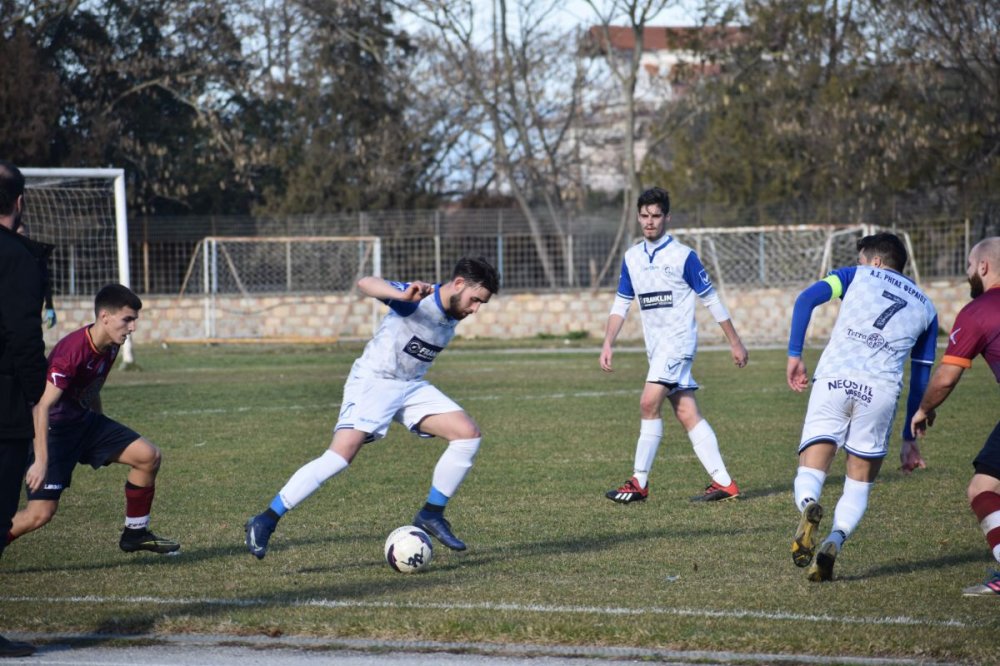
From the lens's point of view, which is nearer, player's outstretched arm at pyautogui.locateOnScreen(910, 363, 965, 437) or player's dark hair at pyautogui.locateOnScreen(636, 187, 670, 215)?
player's outstretched arm at pyautogui.locateOnScreen(910, 363, 965, 437)

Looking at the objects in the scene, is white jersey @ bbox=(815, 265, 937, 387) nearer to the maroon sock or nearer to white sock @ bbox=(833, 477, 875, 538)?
white sock @ bbox=(833, 477, 875, 538)

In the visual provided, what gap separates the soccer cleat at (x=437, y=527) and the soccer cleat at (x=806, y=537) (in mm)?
1798

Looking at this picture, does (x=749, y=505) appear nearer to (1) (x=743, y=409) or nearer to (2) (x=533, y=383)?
(1) (x=743, y=409)

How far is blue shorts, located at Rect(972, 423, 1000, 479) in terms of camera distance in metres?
5.86

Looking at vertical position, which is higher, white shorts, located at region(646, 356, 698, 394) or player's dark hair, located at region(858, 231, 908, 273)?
player's dark hair, located at region(858, 231, 908, 273)

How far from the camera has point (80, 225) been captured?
24234 millimetres

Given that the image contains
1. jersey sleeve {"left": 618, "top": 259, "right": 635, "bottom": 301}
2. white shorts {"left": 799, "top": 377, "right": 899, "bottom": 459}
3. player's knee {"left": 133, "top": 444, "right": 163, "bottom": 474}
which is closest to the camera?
white shorts {"left": 799, "top": 377, "right": 899, "bottom": 459}

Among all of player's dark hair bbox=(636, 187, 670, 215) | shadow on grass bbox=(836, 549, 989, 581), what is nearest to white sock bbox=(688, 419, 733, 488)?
player's dark hair bbox=(636, 187, 670, 215)

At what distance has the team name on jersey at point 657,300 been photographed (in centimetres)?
912

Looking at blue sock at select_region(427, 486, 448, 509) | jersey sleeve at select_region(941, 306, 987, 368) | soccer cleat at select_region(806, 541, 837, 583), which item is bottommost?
soccer cleat at select_region(806, 541, 837, 583)

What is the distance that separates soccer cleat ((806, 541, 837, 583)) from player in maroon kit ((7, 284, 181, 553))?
351cm

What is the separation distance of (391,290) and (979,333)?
9.29 feet

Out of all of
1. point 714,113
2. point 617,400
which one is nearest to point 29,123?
point 714,113

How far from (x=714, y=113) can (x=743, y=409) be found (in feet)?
81.6
